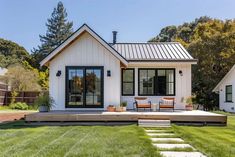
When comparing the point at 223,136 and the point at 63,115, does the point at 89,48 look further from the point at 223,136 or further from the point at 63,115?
the point at 223,136

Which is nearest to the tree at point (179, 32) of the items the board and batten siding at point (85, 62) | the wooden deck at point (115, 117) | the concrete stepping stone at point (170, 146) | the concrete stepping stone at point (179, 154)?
the board and batten siding at point (85, 62)

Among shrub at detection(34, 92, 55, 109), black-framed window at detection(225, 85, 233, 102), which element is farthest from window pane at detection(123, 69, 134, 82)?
black-framed window at detection(225, 85, 233, 102)

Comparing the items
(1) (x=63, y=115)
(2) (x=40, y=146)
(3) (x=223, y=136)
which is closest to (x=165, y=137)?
(3) (x=223, y=136)

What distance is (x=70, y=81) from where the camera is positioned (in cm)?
1496

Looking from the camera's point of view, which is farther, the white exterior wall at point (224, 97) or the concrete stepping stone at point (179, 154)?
the white exterior wall at point (224, 97)

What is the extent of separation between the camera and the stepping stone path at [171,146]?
23.5 feet

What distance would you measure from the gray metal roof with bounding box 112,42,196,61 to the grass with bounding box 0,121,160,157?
21.4ft

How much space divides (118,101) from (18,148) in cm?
768

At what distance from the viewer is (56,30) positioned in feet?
183

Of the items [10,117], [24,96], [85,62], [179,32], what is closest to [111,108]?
[85,62]

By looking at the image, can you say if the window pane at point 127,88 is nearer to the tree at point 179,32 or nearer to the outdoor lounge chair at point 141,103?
the outdoor lounge chair at point 141,103

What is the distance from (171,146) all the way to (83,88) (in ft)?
24.5

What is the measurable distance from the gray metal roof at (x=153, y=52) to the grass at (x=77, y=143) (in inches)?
256

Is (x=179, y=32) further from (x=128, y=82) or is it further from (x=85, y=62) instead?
(x=85, y=62)
